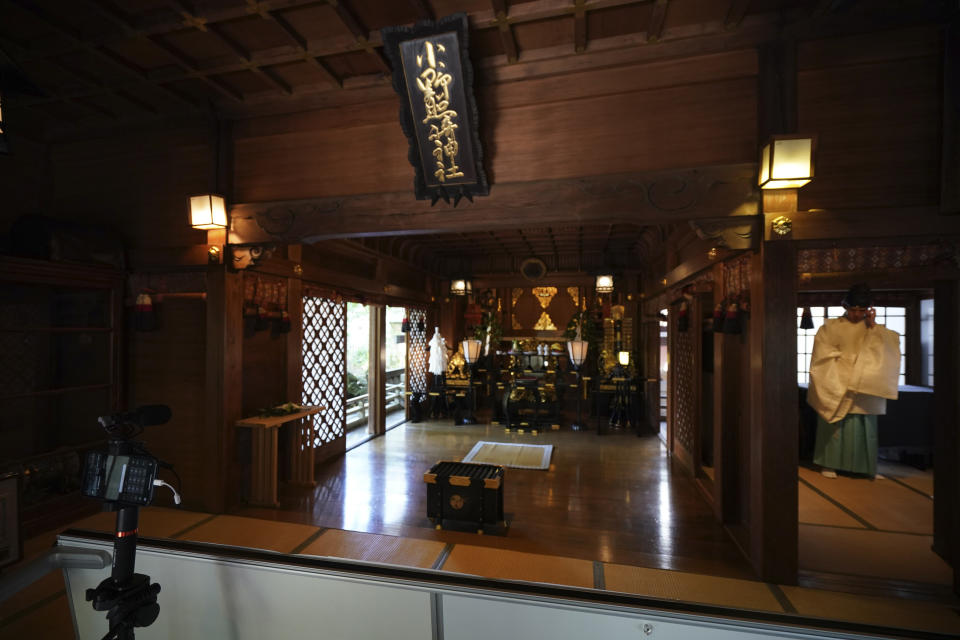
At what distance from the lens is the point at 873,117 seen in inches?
115

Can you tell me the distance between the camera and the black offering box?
3820mm

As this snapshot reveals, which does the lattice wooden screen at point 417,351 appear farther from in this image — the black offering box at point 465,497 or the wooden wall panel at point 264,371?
the black offering box at point 465,497

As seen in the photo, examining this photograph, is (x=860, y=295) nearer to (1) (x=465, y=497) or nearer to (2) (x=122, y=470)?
(1) (x=465, y=497)

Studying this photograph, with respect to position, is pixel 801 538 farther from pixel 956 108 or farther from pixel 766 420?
pixel 956 108

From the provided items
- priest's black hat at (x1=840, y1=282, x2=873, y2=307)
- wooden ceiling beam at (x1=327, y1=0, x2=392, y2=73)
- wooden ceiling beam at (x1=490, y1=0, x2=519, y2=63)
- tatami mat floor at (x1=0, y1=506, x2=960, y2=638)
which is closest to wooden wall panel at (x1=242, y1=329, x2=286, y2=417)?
tatami mat floor at (x1=0, y1=506, x2=960, y2=638)

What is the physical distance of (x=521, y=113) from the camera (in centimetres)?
348

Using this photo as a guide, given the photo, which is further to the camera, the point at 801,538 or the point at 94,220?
the point at 94,220

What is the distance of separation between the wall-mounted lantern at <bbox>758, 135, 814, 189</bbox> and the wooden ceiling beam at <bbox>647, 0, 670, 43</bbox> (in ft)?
3.73

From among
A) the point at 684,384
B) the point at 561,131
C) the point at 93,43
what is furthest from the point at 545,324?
the point at 93,43

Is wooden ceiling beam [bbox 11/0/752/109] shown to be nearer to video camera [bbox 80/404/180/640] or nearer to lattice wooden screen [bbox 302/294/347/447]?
lattice wooden screen [bbox 302/294/347/447]

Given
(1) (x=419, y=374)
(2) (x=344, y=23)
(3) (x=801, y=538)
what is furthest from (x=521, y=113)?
(1) (x=419, y=374)

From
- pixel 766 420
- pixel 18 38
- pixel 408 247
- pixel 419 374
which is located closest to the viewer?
pixel 766 420

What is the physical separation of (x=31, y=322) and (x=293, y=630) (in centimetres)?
494

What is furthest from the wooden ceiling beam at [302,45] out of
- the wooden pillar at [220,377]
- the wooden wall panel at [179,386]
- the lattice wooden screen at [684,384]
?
the lattice wooden screen at [684,384]
